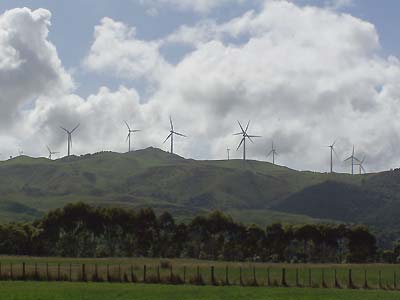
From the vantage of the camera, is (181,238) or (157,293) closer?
(157,293)

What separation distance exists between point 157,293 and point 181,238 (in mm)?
90754

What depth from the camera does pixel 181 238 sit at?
141 metres

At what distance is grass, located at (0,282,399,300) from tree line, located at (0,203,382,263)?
76781 millimetres

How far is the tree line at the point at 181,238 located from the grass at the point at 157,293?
76781 millimetres

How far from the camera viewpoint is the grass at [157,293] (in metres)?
46.8

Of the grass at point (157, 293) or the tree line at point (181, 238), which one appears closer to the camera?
the grass at point (157, 293)

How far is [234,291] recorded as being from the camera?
176 feet

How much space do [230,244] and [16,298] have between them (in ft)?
325

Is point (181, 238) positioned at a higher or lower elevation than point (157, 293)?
lower

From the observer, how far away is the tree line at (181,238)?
135000mm

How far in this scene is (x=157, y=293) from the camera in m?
50.9

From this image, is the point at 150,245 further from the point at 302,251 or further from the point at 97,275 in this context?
the point at 97,275

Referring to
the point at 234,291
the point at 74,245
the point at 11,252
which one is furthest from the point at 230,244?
the point at 234,291

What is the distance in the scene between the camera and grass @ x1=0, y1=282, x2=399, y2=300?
154ft
